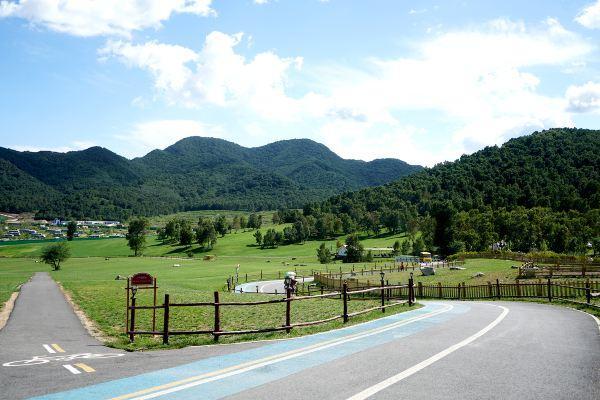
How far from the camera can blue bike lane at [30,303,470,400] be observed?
795 cm

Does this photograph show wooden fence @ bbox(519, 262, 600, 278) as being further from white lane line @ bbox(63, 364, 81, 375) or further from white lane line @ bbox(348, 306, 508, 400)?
white lane line @ bbox(63, 364, 81, 375)

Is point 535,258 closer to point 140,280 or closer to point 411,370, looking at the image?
point 140,280

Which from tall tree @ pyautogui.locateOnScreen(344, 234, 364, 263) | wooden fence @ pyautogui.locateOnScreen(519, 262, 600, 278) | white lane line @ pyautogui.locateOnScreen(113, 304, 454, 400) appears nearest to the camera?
white lane line @ pyautogui.locateOnScreen(113, 304, 454, 400)

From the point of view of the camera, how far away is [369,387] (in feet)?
26.2

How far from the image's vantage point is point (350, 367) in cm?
955

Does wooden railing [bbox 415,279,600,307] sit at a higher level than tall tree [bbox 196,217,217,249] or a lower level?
lower

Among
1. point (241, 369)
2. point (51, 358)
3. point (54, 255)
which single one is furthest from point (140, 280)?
point (54, 255)

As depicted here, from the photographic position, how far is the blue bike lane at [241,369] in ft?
26.1

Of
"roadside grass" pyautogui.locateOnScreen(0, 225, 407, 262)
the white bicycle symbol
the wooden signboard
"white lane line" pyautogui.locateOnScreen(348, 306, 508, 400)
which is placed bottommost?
"roadside grass" pyautogui.locateOnScreen(0, 225, 407, 262)

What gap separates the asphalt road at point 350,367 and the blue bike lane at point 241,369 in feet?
0.07

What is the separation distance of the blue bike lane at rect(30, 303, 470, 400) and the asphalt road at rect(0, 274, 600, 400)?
0.07 ft

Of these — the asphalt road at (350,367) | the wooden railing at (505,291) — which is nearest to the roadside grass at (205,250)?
the wooden railing at (505,291)

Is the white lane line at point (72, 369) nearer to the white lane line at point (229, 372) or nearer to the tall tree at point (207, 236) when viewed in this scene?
the white lane line at point (229, 372)

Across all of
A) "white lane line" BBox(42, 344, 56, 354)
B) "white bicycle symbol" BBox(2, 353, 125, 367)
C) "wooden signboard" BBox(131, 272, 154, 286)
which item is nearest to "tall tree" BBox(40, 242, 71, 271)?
"wooden signboard" BBox(131, 272, 154, 286)
